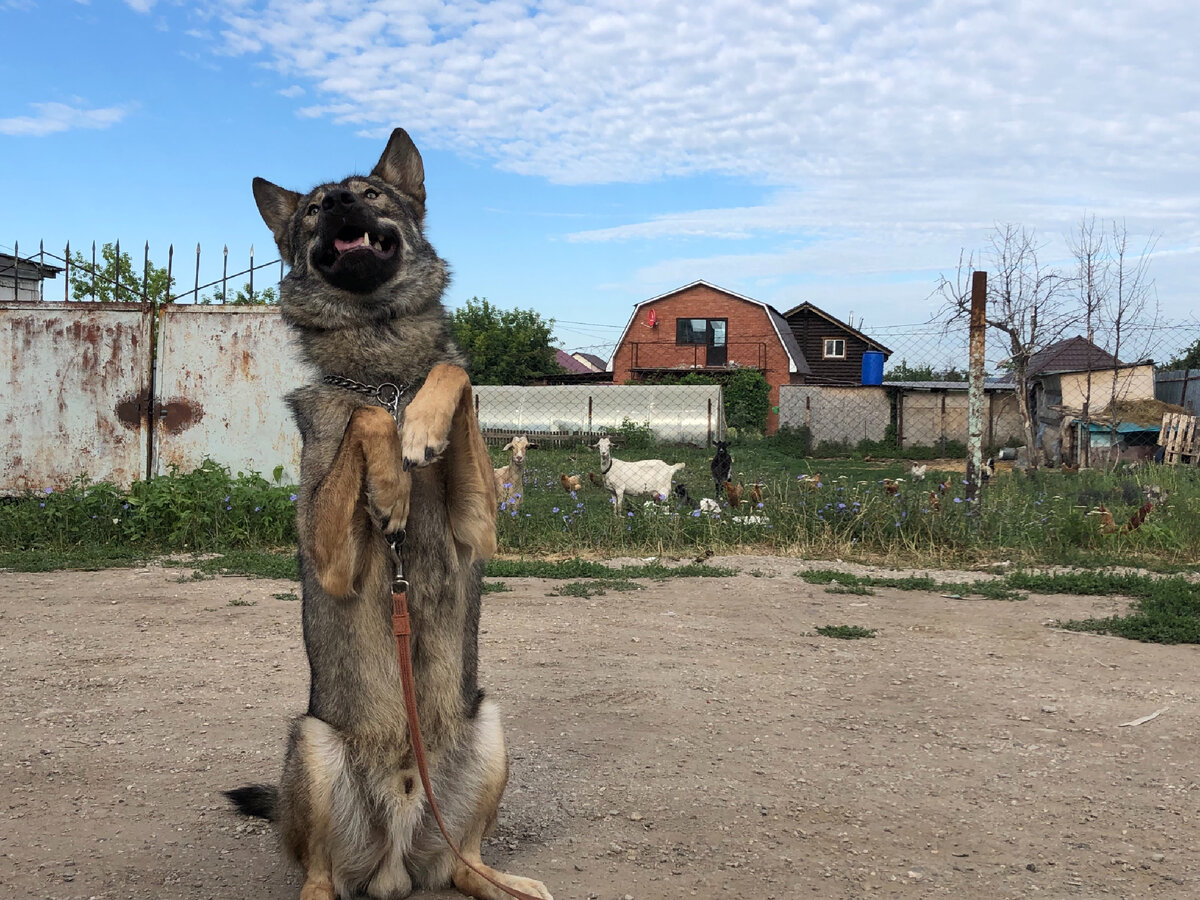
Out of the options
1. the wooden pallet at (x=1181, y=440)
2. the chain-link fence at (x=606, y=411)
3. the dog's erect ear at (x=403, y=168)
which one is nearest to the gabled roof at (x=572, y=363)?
the chain-link fence at (x=606, y=411)

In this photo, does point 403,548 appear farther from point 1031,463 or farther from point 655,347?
point 655,347

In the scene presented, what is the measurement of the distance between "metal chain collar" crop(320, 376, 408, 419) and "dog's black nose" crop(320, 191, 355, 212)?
0.65m

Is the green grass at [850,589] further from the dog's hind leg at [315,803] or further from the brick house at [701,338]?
the brick house at [701,338]

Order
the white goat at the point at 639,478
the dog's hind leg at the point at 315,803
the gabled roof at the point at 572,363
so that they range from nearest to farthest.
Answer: the dog's hind leg at the point at 315,803 < the white goat at the point at 639,478 < the gabled roof at the point at 572,363

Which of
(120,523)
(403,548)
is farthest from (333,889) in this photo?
(120,523)

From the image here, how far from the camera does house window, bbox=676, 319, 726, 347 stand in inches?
1622

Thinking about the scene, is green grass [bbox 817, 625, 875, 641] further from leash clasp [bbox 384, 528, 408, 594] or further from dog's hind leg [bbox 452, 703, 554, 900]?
leash clasp [bbox 384, 528, 408, 594]

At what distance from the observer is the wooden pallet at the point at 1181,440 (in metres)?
20.1

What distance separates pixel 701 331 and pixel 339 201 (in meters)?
38.6

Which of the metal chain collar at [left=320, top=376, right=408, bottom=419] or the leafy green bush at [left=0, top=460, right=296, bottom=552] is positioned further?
the leafy green bush at [left=0, top=460, right=296, bottom=552]

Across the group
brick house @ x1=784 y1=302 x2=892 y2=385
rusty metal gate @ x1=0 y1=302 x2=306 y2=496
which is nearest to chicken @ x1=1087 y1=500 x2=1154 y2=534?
rusty metal gate @ x1=0 y1=302 x2=306 y2=496

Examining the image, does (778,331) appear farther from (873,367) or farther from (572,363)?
(572,363)

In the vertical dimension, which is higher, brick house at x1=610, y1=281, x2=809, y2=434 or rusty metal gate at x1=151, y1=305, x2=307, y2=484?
brick house at x1=610, y1=281, x2=809, y2=434

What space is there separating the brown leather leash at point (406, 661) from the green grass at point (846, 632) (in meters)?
3.95
